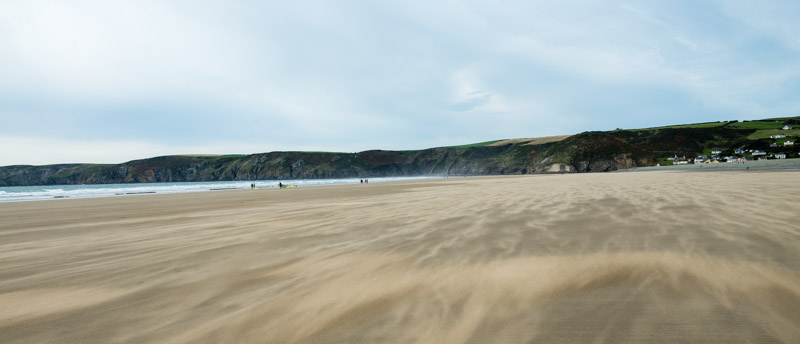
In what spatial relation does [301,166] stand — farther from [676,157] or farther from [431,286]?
[431,286]

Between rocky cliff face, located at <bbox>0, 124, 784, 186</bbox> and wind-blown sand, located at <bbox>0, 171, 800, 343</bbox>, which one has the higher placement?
rocky cliff face, located at <bbox>0, 124, 784, 186</bbox>

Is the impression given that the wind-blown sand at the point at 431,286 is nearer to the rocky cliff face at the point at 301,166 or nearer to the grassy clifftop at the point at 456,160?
the grassy clifftop at the point at 456,160

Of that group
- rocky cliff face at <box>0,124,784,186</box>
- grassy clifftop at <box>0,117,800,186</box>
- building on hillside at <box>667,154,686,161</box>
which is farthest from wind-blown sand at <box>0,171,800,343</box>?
rocky cliff face at <box>0,124,784,186</box>

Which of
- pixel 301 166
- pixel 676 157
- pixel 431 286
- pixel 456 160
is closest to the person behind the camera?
pixel 431 286

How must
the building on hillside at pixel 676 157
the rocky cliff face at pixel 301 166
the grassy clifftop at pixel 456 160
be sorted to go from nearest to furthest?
the building on hillside at pixel 676 157, the grassy clifftop at pixel 456 160, the rocky cliff face at pixel 301 166

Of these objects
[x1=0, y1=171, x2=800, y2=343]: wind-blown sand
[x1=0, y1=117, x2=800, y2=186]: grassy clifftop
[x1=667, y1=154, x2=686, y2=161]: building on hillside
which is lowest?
[x1=0, y1=171, x2=800, y2=343]: wind-blown sand

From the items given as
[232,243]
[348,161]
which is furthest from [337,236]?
[348,161]

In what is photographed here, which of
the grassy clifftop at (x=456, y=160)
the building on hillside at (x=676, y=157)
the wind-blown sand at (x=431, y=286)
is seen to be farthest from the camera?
the grassy clifftop at (x=456, y=160)

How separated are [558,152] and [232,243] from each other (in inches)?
3959

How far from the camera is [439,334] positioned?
1.87 meters

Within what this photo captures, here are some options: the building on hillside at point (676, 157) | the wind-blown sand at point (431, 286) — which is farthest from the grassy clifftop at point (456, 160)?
the wind-blown sand at point (431, 286)

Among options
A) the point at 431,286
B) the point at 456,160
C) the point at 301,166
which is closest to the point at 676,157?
the point at 456,160

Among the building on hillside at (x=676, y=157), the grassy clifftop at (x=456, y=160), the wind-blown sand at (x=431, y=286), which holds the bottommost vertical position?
the wind-blown sand at (x=431, y=286)

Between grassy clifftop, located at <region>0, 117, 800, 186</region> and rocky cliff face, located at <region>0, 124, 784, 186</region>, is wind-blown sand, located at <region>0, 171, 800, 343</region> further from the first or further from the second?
rocky cliff face, located at <region>0, 124, 784, 186</region>
